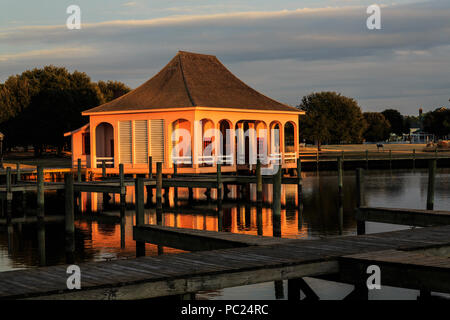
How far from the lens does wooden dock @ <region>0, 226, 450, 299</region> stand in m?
8.14

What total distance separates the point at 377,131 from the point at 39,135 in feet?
310

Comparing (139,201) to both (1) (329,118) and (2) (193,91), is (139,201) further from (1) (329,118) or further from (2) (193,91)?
(1) (329,118)

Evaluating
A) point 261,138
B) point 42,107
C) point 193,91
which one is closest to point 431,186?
point 193,91

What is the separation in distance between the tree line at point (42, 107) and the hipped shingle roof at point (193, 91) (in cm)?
2666

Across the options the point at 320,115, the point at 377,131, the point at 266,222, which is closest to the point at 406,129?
the point at 377,131

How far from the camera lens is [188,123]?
40594 mm

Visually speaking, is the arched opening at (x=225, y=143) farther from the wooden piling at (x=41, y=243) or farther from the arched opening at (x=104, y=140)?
the wooden piling at (x=41, y=243)

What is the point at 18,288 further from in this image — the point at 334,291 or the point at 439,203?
the point at 439,203

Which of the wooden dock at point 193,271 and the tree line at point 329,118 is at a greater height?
the tree line at point 329,118

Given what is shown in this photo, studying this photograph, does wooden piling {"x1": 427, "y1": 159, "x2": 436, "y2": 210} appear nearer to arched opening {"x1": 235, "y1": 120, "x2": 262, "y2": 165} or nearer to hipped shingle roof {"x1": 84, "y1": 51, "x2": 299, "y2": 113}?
hipped shingle roof {"x1": 84, "y1": 51, "x2": 299, "y2": 113}

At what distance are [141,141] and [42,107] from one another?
31640 mm

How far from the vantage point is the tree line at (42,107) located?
67.6 meters

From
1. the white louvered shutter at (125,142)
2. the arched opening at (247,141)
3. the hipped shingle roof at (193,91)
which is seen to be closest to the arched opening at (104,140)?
the hipped shingle roof at (193,91)

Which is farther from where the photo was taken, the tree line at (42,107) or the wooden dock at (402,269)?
the tree line at (42,107)
